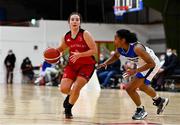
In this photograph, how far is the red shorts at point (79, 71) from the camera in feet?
26.8

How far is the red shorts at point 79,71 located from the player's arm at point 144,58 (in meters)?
0.94

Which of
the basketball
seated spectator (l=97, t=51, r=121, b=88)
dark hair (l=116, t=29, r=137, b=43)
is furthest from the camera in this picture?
seated spectator (l=97, t=51, r=121, b=88)

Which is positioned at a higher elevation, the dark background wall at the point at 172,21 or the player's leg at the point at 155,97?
the dark background wall at the point at 172,21

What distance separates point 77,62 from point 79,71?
16 centimetres

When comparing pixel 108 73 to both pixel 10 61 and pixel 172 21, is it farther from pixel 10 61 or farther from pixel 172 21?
pixel 10 61

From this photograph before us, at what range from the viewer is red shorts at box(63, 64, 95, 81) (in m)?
8.18

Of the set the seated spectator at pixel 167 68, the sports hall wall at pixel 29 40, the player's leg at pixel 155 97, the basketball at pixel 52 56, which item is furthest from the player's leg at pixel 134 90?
the sports hall wall at pixel 29 40

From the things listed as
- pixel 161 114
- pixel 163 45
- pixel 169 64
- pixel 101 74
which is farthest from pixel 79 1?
pixel 161 114

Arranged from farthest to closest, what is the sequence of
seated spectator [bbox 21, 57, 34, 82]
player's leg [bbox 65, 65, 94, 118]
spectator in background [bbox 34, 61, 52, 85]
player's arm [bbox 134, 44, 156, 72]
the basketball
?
seated spectator [bbox 21, 57, 34, 82], spectator in background [bbox 34, 61, 52, 85], the basketball, player's leg [bbox 65, 65, 94, 118], player's arm [bbox 134, 44, 156, 72]

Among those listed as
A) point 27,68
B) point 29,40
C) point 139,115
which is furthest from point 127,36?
point 29,40

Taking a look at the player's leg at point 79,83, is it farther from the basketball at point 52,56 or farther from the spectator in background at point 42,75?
the spectator in background at point 42,75

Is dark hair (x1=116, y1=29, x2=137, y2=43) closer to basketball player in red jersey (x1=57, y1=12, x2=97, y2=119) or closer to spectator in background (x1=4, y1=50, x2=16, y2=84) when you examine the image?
basketball player in red jersey (x1=57, y1=12, x2=97, y2=119)

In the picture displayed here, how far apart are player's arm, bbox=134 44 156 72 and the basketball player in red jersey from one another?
0.76 metres

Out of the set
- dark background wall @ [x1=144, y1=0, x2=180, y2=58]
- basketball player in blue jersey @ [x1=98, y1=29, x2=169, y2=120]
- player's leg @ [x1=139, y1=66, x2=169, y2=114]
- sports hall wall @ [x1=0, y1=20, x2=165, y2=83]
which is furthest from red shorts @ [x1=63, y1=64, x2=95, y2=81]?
sports hall wall @ [x1=0, y1=20, x2=165, y2=83]
